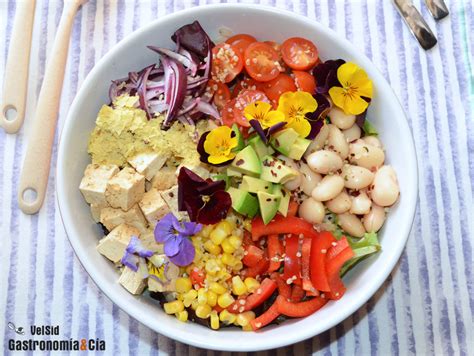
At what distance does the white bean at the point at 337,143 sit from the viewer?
1.58 meters

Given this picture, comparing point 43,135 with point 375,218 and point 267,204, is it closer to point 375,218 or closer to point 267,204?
point 267,204

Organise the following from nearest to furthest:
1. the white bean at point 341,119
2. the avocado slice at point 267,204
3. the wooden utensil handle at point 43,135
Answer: the avocado slice at point 267,204 < the white bean at point 341,119 < the wooden utensil handle at point 43,135

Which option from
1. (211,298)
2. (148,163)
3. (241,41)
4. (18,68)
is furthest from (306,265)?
(18,68)

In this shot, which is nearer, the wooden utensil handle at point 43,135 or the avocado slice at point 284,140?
the avocado slice at point 284,140

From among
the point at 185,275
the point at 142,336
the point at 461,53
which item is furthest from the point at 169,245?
the point at 461,53

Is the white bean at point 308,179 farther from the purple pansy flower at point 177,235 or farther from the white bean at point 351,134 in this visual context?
the purple pansy flower at point 177,235

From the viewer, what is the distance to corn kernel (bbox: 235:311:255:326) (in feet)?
5.16

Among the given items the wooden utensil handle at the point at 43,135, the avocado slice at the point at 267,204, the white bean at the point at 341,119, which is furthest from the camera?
the wooden utensil handle at the point at 43,135

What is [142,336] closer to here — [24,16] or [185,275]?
[185,275]

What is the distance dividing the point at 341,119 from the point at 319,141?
0.26ft

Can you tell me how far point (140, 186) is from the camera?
1.56 metres

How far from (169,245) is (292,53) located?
575 millimetres

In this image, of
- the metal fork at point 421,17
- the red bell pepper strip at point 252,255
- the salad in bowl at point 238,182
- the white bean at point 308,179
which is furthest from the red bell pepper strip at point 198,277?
the metal fork at point 421,17

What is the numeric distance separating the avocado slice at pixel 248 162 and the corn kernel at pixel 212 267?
0.23 meters
